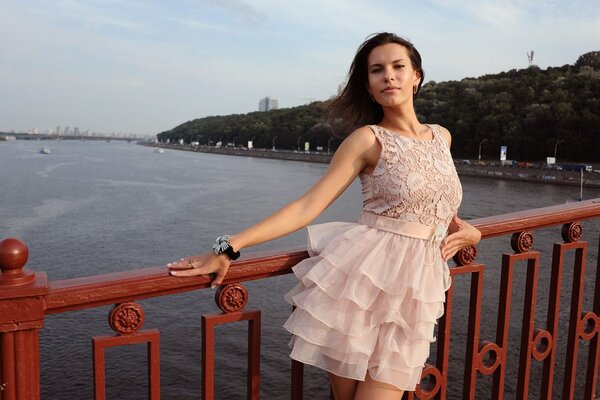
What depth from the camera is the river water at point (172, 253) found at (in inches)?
467

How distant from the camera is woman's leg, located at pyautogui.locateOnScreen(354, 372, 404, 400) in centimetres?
157

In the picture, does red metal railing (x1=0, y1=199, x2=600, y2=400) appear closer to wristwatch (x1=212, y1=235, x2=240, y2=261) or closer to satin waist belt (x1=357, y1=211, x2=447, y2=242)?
wristwatch (x1=212, y1=235, x2=240, y2=261)

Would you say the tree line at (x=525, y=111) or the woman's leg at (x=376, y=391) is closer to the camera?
the woman's leg at (x=376, y=391)

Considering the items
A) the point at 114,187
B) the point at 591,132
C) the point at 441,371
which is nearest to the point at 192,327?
the point at 441,371

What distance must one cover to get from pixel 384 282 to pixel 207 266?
18.8 inches

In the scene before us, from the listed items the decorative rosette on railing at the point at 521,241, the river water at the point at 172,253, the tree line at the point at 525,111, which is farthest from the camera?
the tree line at the point at 525,111

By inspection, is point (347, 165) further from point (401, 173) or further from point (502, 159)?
point (502, 159)

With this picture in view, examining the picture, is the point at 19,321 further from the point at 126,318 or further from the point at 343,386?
the point at 343,386

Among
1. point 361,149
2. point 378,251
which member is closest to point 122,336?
point 378,251

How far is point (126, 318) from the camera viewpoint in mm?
1386

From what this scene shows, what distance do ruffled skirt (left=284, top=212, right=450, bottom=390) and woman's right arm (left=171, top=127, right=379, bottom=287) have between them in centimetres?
12

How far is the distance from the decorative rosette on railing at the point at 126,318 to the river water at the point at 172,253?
9.63 meters

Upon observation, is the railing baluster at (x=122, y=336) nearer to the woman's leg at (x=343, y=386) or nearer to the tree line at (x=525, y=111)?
the woman's leg at (x=343, y=386)

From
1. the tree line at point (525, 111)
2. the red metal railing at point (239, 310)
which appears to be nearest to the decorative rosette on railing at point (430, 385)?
the red metal railing at point (239, 310)
